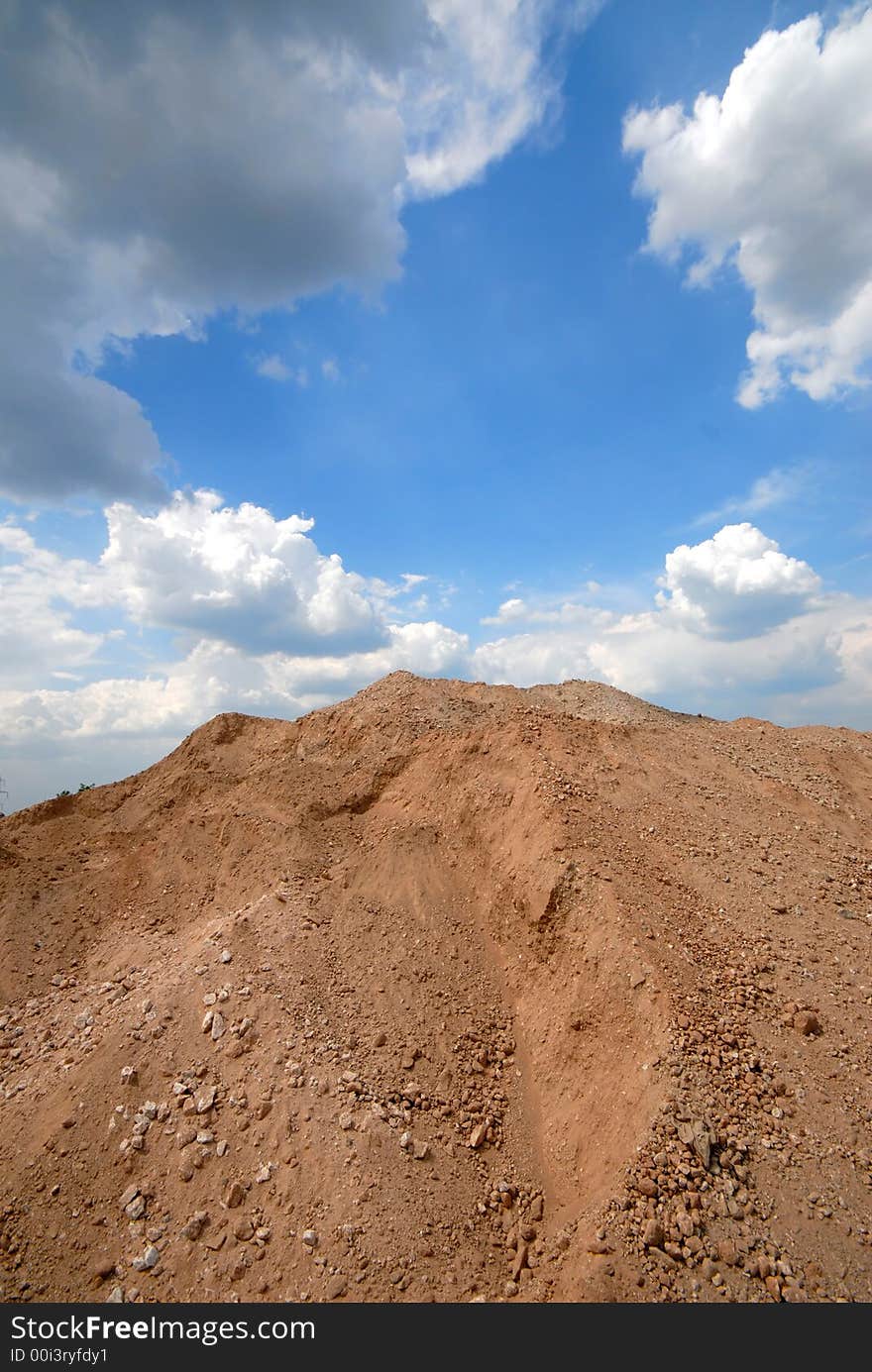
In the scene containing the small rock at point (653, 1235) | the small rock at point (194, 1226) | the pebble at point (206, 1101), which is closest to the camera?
the small rock at point (653, 1235)

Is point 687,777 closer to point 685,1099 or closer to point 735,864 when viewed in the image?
point 735,864

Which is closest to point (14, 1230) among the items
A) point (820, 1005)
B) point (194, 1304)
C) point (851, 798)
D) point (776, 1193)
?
point (194, 1304)

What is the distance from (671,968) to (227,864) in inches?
340

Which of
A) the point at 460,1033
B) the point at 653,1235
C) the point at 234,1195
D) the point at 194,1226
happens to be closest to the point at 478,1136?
the point at 460,1033

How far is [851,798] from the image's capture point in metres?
14.5

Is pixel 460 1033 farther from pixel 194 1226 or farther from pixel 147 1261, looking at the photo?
pixel 147 1261

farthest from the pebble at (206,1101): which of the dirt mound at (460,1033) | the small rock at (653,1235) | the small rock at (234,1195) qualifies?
the small rock at (653,1235)

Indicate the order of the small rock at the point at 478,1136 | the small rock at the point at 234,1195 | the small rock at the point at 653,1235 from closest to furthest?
the small rock at the point at 653,1235 < the small rock at the point at 234,1195 < the small rock at the point at 478,1136

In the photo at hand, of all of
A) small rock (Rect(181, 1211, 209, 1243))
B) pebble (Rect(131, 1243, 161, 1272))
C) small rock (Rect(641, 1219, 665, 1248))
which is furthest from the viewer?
small rock (Rect(181, 1211, 209, 1243))

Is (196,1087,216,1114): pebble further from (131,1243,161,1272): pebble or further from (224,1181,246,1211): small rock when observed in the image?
(131,1243,161,1272): pebble

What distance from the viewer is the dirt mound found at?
7.34m

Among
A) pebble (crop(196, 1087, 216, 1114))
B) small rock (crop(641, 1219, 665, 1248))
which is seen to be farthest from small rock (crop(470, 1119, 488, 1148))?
pebble (crop(196, 1087, 216, 1114))

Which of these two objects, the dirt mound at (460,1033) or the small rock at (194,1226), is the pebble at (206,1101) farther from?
the small rock at (194,1226)

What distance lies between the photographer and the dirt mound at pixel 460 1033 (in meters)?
7.34
